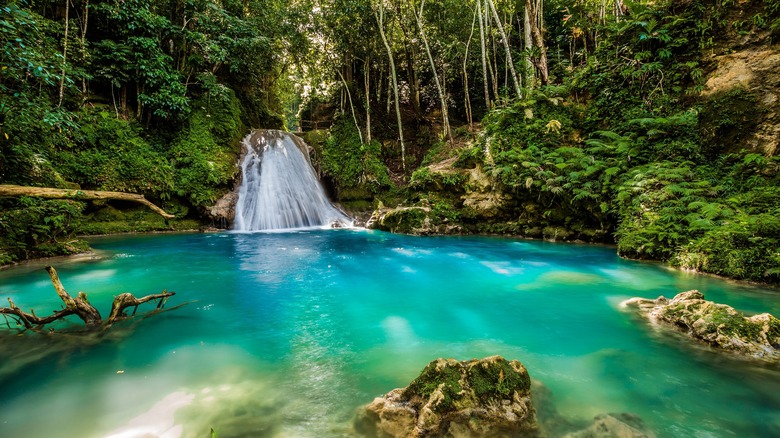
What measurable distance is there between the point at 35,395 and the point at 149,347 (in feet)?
3.07

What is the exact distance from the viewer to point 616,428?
7.67 feet

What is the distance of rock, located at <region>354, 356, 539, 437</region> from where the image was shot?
224 cm

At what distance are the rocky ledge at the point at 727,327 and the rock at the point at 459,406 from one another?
242 cm

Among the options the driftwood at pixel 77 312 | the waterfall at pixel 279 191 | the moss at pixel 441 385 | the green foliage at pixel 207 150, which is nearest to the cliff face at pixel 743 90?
the moss at pixel 441 385

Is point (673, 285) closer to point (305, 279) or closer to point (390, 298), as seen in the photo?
point (390, 298)

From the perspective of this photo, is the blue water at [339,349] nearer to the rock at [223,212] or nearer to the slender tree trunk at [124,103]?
the rock at [223,212]

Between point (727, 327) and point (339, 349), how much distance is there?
3957 mm

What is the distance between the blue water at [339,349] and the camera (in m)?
2.53

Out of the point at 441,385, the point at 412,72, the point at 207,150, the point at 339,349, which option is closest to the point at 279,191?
the point at 207,150

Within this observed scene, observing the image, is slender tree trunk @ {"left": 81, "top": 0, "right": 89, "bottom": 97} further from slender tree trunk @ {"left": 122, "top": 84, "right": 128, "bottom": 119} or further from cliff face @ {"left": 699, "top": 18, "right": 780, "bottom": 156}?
cliff face @ {"left": 699, "top": 18, "right": 780, "bottom": 156}

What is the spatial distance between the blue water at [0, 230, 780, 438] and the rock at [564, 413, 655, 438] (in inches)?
3.5

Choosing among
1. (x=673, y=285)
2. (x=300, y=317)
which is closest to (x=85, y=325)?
(x=300, y=317)

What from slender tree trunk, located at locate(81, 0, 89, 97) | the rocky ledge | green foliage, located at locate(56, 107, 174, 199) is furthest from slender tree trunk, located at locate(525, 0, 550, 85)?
slender tree trunk, located at locate(81, 0, 89, 97)

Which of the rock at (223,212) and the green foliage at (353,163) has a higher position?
the green foliage at (353,163)
